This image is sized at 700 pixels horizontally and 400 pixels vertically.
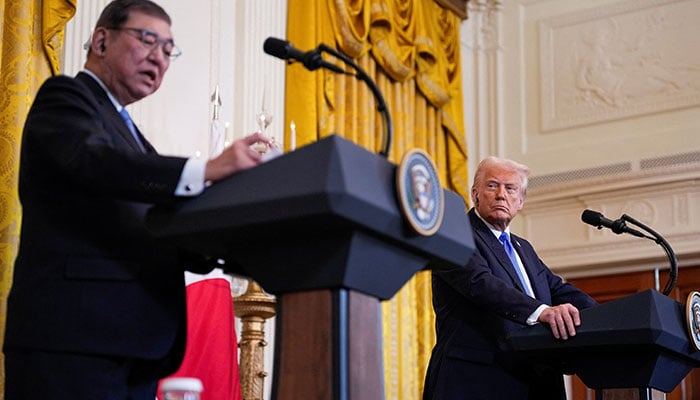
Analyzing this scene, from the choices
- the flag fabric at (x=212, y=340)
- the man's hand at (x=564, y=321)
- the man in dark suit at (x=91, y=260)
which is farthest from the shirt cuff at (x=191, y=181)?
the flag fabric at (x=212, y=340)

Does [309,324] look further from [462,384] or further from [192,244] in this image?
[462,384]

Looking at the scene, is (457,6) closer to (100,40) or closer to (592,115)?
(592,115)

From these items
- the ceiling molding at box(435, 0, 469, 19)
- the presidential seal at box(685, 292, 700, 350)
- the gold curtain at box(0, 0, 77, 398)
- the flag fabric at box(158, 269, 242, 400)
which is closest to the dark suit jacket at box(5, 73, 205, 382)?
the gold curtain at box(0, 0, 77, 398)

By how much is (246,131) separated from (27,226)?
392cm

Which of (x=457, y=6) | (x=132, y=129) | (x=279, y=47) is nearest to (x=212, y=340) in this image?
(x=132, y=129)

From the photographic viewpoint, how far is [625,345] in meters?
3.35

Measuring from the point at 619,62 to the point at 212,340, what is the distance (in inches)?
182

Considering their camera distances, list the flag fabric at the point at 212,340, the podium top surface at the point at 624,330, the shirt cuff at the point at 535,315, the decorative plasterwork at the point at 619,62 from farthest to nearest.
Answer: the decorative plasterwork at the point at 619,62, the flag fabric at the point at 212,340, the shirt cuff at the point at 535,315, the podium top surface at the point at 624,330

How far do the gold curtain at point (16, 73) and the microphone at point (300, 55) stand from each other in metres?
1.95

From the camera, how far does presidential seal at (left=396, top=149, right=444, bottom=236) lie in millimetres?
2041

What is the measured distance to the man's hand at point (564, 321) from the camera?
339cm

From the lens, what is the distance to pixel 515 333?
3514mm

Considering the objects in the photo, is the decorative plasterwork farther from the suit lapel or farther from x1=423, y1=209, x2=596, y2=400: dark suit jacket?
x1=423, y1=209, x2=596, y2=400: dark suit jacket

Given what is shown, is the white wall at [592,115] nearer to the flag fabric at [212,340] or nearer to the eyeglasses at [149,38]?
the flag fabric at [212,340]
